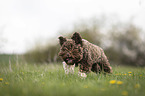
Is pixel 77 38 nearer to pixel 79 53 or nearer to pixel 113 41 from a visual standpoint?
pixel 79 53

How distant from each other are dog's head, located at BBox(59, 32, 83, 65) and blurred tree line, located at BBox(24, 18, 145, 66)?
5975 millimetres

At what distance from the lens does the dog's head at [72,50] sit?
377 cm

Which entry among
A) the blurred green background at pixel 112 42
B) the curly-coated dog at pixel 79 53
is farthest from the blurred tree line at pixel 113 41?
the curly-coated dog at pixel 79 53

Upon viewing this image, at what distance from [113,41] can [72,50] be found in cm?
843

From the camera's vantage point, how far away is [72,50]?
3.80m

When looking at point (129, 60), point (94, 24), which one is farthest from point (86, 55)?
point (129, 60)

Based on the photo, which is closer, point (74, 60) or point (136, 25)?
point (74, 60)

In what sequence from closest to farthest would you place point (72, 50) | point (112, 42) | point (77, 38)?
point (72, 50)
point (77, 38)
point (112, 42)

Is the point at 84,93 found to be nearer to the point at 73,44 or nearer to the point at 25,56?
the point at 73,44

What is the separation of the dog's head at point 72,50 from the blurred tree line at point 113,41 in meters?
5.98

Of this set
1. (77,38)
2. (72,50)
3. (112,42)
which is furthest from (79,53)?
(112,42)

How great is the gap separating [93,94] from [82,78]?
4.53ft

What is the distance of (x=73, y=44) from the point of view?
3.88 m

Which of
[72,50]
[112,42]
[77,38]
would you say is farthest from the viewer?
[112,42]
